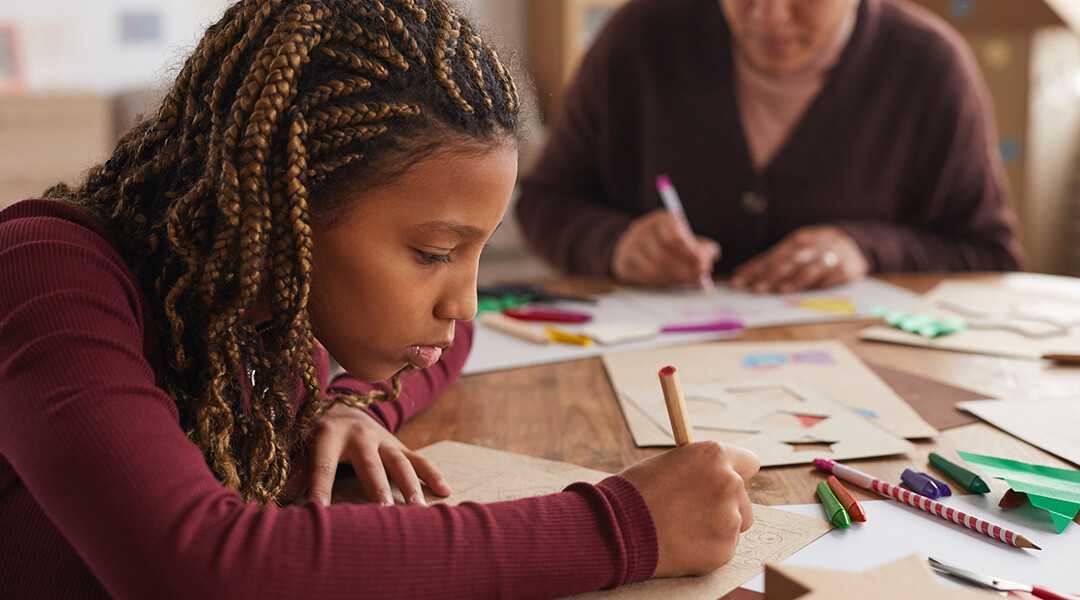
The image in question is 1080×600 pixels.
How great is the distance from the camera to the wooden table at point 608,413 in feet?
2.81

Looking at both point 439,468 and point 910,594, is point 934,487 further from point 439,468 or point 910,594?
point 439,468

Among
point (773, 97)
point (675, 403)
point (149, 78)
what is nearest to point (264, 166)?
point (675, 403)

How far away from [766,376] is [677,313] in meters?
0.33

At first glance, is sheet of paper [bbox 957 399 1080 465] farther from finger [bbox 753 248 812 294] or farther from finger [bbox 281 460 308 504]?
finger [bbox 281 460 308 504]

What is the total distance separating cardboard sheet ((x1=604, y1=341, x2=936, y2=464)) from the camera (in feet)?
3.02

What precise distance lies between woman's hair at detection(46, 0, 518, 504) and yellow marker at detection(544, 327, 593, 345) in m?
0.54

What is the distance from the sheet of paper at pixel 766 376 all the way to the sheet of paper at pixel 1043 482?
0.26ft

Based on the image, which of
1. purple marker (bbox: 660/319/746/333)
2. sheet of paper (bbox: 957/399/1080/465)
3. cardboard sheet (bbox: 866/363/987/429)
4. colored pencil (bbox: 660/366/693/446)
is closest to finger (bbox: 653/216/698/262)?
purple marker (bbox: 660/319/746/333)

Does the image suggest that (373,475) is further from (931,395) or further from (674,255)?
(674,255)

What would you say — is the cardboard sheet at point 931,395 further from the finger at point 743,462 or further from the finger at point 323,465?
the finger at point 323,465

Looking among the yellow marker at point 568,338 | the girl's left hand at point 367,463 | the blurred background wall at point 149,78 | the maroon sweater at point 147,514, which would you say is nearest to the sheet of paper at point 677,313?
the yellow marker at point 568,338

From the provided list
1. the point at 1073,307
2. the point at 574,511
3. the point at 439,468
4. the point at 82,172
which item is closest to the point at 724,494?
the point at 574,511

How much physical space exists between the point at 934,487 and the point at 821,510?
10cm

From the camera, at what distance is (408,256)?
2.35 ft
